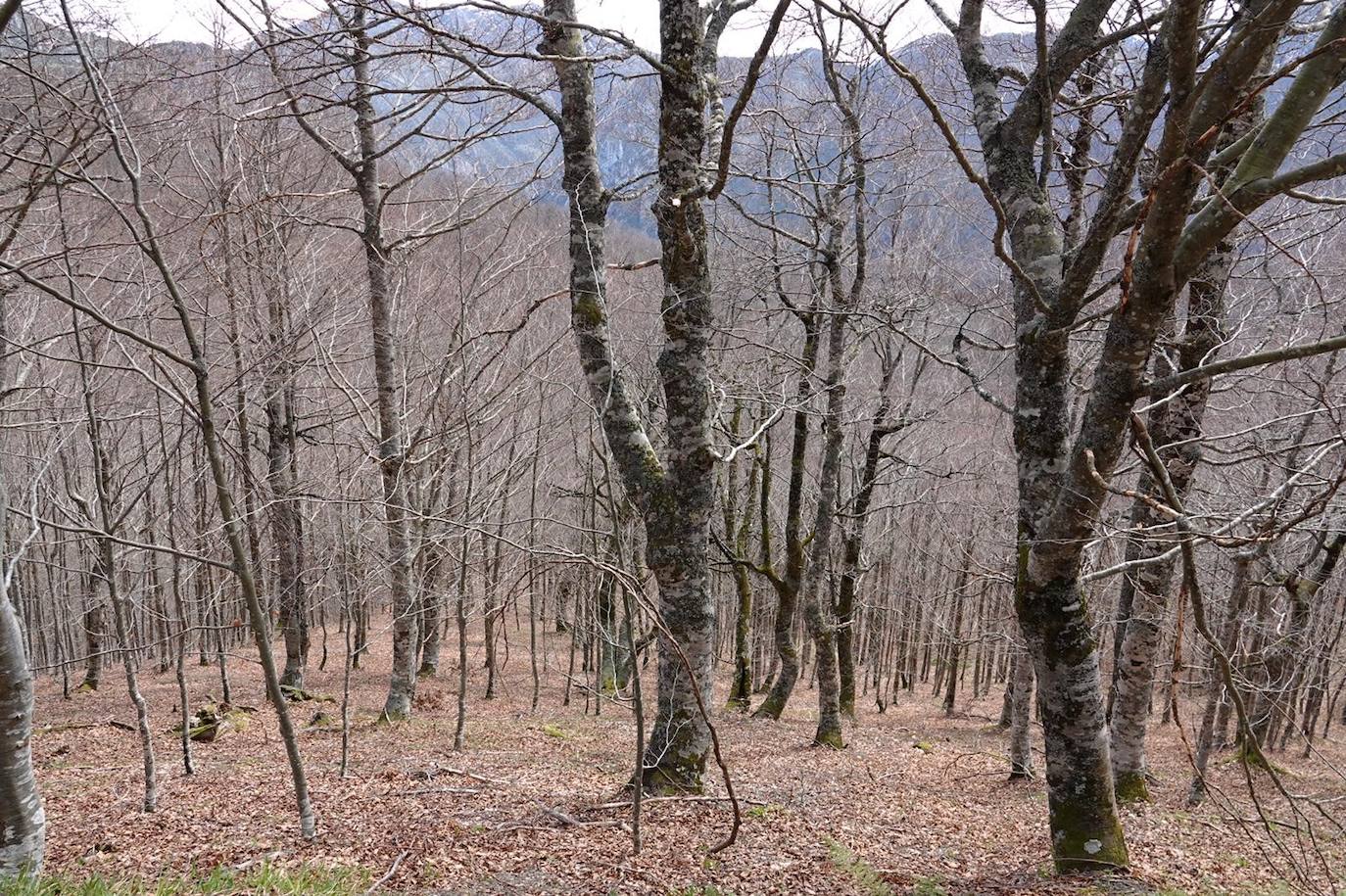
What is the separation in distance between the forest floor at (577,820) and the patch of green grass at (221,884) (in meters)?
0.13

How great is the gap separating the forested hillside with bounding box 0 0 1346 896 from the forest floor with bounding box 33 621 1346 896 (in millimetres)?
53

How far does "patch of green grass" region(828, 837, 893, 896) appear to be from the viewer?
4.30m

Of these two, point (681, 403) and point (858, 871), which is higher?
point (681, 403)

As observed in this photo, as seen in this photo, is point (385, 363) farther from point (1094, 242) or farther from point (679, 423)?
point (1094, 242)

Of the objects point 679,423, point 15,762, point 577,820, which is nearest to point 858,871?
point 577,820

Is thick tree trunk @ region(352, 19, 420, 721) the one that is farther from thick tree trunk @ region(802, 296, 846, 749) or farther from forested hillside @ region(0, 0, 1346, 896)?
thick tree trunk @ region(802, 296, 846, 749)

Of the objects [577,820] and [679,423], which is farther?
[679,423]

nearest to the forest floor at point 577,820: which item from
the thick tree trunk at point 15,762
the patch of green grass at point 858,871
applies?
the patch of green grass at point 858,871

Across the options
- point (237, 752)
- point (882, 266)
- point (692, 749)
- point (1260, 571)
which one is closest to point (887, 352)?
point (882, 266)

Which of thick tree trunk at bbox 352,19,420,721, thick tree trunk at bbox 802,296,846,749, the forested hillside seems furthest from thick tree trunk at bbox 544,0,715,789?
thick tree trunk at bbox 352,19,420,721

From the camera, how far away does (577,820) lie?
5.04 metres

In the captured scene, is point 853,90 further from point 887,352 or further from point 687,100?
point 687,100

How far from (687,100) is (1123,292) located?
3103mm

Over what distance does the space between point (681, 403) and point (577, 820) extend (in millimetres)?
2869
